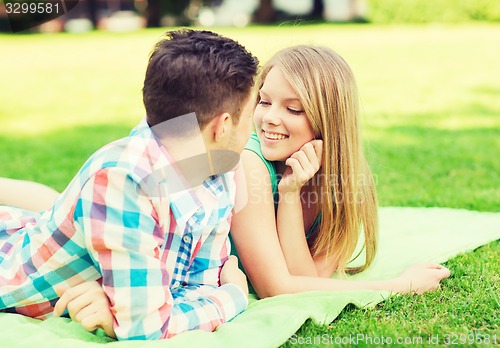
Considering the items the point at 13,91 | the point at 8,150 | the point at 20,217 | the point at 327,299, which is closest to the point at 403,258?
the point at 327,299

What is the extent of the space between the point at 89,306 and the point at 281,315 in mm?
735

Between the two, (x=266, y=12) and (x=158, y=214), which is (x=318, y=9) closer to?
(x=266, y=12)

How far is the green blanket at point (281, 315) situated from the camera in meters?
2.36

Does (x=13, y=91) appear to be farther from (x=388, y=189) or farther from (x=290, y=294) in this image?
(x=290, y=294)

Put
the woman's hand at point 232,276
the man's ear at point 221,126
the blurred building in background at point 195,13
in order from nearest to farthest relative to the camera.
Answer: the man's ear at point 221,126 → the woman's hand at point 232,276 → the blurred building in background at point 195,13

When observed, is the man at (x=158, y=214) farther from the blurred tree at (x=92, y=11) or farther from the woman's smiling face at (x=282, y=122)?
the blurred tree at (x=92, y=11)

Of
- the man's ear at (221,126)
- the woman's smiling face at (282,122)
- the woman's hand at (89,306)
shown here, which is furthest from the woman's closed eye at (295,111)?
the woman's hand at (89,306)

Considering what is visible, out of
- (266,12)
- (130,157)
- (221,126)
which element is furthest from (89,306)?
(266,12)

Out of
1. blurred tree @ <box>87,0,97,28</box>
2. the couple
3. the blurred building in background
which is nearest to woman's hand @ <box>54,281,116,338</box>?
the couple

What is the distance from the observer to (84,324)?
91.5 inches

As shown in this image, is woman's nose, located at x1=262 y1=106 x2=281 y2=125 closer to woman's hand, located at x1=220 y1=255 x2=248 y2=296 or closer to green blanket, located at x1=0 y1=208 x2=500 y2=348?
woman's hand, located at x1=220 y1=255 x2=248 y2=296

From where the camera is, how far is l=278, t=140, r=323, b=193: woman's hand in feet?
9.45

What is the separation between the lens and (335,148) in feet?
10.0

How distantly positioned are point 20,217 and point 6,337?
63 cm
